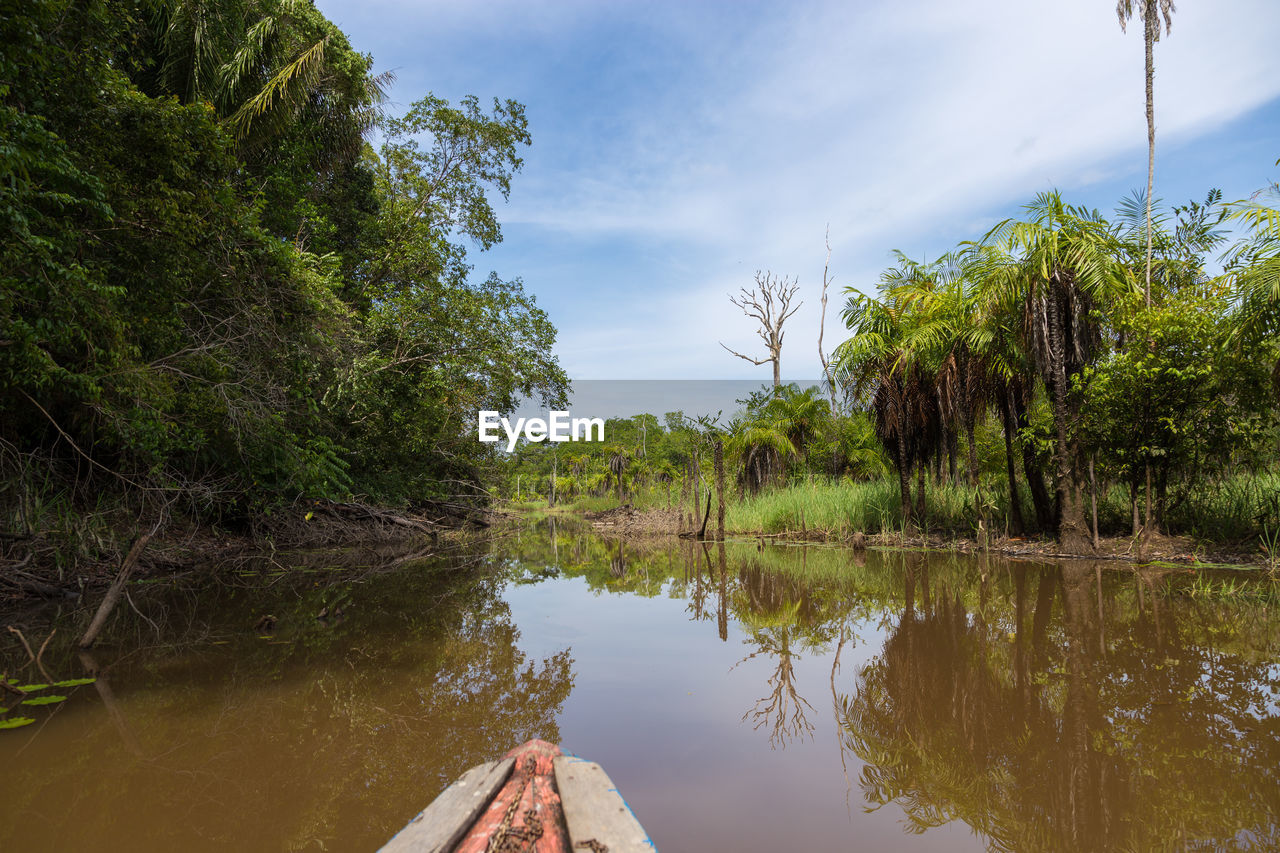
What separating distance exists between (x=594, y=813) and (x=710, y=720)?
89.9 inches

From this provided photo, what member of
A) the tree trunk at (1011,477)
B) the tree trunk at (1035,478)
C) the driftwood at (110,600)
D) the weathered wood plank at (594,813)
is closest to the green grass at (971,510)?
the tree trunk at (1011,477)

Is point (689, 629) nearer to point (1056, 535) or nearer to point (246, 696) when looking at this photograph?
point (246, 696)

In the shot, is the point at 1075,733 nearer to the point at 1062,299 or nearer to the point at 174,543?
the point at 1062,299

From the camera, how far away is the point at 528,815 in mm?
1790

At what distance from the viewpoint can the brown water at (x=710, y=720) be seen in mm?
2648

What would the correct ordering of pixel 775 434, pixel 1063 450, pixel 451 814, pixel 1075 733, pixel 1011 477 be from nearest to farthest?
pixel 451 814 → pixel 1075 733 → pixel 1063 450 → pixel 1011 477 → pixel 775 434

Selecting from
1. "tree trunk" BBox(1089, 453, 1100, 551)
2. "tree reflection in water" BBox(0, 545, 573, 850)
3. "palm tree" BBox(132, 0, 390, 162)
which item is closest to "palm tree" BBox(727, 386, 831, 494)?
"tree trunk" BBox(1089, 453, 1100, 551)

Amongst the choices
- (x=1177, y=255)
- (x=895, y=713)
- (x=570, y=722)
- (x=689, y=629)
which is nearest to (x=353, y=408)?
(x=689, y=629)

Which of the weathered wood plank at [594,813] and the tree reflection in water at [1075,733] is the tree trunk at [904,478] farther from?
the weathered wood plank at [594,813]

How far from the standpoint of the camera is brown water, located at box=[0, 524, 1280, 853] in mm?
2648

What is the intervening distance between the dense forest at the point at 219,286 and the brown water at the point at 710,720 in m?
2.59

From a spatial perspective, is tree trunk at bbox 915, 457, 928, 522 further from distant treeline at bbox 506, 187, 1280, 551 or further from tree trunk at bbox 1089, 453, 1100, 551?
tree trunk at bbox 1089, 453, 1100, 551

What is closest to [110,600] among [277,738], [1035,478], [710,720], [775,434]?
[277,738]

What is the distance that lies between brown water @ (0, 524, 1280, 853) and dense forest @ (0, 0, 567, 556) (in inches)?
102
